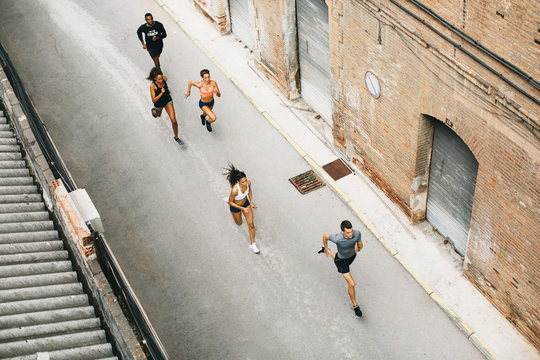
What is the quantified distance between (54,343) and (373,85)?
7.20 m

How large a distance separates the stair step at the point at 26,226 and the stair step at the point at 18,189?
0.70m

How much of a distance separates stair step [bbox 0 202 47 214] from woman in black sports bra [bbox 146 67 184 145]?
16.5ft

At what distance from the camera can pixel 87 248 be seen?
8961 mm

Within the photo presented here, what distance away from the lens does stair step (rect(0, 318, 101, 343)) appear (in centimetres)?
832

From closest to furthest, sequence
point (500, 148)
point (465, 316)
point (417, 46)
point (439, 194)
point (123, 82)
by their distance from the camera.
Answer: point (500, 148), point (417, 46), point (465, 316), point (439, 194), point (123, 82)

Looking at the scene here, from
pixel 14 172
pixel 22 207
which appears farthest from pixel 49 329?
pixel 14 172

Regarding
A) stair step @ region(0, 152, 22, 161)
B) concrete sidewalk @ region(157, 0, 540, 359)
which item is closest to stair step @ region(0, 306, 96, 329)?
stair step @ region(0, 152, 22, 161)

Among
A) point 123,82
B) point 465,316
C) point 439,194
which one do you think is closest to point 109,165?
point 123,82

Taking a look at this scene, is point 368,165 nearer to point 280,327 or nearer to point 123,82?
point 280,327

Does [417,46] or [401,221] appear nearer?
[417,46]

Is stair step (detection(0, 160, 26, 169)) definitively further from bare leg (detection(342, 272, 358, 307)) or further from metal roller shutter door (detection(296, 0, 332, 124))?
metal roller shutter door (detection(296, 0, 332, 124))

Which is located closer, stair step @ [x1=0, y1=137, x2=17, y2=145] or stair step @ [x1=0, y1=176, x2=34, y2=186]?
stair step @ [x1=0, y1=176, x2=34, y2=186]

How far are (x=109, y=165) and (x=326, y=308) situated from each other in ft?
19.9

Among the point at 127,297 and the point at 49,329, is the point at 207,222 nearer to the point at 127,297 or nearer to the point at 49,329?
the point at 127,297
